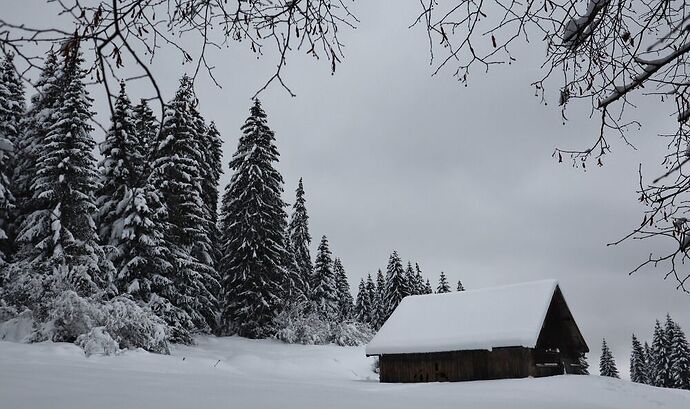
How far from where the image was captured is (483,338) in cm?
2072

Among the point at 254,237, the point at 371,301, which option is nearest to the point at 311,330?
the point at 254,237

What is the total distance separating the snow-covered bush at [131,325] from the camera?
19844 mm

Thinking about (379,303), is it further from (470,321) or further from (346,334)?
(470,321)

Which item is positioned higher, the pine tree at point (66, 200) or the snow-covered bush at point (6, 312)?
the pine tree at point (66, 200)

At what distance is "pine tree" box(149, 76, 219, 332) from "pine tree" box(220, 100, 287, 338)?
2324 millimetres

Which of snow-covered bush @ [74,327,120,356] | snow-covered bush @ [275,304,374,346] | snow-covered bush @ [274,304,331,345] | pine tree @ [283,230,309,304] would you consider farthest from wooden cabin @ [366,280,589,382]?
snow-covered bush @ [74,327,120,356]

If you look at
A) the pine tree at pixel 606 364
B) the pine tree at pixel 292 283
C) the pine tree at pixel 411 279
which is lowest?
the pine tree at pixel 606 364

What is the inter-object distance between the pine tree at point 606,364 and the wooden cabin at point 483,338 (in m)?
54.2

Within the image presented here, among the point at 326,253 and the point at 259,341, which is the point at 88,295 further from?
the point at 326,253

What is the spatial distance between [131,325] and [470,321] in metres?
15.3

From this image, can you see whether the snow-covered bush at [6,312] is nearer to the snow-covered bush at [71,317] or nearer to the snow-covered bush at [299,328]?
the snow-covered bush at [71,317]

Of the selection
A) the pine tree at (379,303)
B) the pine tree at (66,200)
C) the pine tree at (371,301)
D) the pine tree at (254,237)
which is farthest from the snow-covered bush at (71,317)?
the pine tree at (371,301)

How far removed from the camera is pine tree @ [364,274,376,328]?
2540 inches

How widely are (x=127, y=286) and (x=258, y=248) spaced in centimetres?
987
